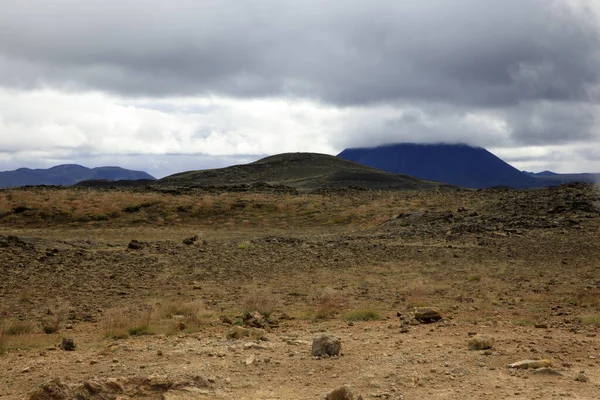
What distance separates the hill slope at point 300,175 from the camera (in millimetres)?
94438

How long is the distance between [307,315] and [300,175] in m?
95.0

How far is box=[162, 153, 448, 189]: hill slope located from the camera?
94.4 m

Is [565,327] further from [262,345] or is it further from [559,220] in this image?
[559,220]

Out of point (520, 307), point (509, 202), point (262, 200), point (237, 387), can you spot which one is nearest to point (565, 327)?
point (520, 307)

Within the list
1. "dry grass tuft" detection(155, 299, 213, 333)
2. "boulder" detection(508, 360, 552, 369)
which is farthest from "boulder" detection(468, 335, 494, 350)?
"dry grass tuft" detection(155, 299, 213, 333)

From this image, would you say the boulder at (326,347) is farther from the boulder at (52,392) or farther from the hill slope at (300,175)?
the hill slope at (300,175)

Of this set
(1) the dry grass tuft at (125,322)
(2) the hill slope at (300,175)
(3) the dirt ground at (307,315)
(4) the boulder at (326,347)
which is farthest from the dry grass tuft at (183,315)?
(2) the hill slope at (300,175)

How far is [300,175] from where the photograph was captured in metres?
108

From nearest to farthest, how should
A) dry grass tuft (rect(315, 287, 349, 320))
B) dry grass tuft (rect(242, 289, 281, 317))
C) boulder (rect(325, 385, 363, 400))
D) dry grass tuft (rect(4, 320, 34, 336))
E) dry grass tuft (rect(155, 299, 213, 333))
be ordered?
boulder (rect(325, 385, 363, 400)), dry grass tuft (rect(4, 320, 34, 336)), dry grass tuft (rect(155, 299, 213, 333)), dry grass tuft (rect(315, 287, 349, 320)), dry grass tuft (rect(242, 289, 281, 317))

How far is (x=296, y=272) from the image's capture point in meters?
19.8

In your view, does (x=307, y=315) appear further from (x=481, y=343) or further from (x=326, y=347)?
(x=481, y=343)

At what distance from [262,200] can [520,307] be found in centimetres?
3992

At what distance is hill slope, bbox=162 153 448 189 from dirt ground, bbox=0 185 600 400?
63.4 m

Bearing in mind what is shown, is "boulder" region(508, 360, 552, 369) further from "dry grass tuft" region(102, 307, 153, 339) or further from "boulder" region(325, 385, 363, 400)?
"dry grass tuft" region(102, 307, 153, 339)
